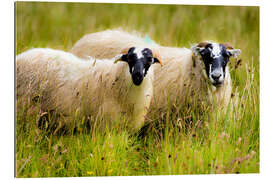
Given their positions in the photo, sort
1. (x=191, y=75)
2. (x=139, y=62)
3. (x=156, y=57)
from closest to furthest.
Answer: (x=139, y=62) < (x=156, y=57) < (x=191, y=75)

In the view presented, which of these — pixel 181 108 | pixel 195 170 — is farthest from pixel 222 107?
pixel 195 170

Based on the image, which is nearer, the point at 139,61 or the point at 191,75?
the point at 139,61

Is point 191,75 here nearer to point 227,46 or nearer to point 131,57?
point 227,46

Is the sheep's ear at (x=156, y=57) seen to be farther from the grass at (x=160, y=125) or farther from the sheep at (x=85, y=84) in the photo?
the grass at (x=160, y=125)

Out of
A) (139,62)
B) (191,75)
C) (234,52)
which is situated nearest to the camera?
(139,62)

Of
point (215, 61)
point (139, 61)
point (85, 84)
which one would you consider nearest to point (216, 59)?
point (215, 61)

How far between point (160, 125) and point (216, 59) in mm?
914

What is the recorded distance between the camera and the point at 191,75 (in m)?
5.36

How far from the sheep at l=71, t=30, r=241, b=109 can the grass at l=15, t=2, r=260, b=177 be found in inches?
5.8

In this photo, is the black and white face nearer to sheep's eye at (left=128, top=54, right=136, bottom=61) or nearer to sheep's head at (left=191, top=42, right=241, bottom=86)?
sheep's eye at (left=128, top=54, right=136, bottom=61)

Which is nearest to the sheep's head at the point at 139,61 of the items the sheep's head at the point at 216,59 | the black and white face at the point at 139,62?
the black and white face at the point at 139,62

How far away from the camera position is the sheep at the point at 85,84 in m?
4.98

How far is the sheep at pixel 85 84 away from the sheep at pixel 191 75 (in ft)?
1.29

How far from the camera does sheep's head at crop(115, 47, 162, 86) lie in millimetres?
4688
